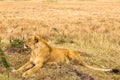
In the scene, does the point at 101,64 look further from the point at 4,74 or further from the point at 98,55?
the point at 4,74

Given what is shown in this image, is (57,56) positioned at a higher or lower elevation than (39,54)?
→ lower

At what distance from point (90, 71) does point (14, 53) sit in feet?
7.35

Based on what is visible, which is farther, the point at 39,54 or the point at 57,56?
the point at 57,56

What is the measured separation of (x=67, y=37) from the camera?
50.2ft

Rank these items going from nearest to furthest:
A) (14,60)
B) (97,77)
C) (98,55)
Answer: (97,77), (14,60), (98,55)

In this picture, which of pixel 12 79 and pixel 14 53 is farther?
pixel 14 53

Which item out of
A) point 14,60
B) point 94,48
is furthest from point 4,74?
point 94,48

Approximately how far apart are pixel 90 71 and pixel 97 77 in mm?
426

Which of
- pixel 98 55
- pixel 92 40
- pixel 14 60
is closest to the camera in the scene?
pixel 14 60

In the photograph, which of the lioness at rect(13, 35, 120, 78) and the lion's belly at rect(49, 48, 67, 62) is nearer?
the lioness at rect(13, 35, 120, 78)

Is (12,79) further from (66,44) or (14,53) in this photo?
(66,44)

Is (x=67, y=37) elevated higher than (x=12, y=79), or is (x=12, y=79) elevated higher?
(x=12, y=79)

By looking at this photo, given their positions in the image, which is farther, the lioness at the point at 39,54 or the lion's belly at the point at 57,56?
the lion's belly at the point at 57,56

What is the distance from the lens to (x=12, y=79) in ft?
25.0
